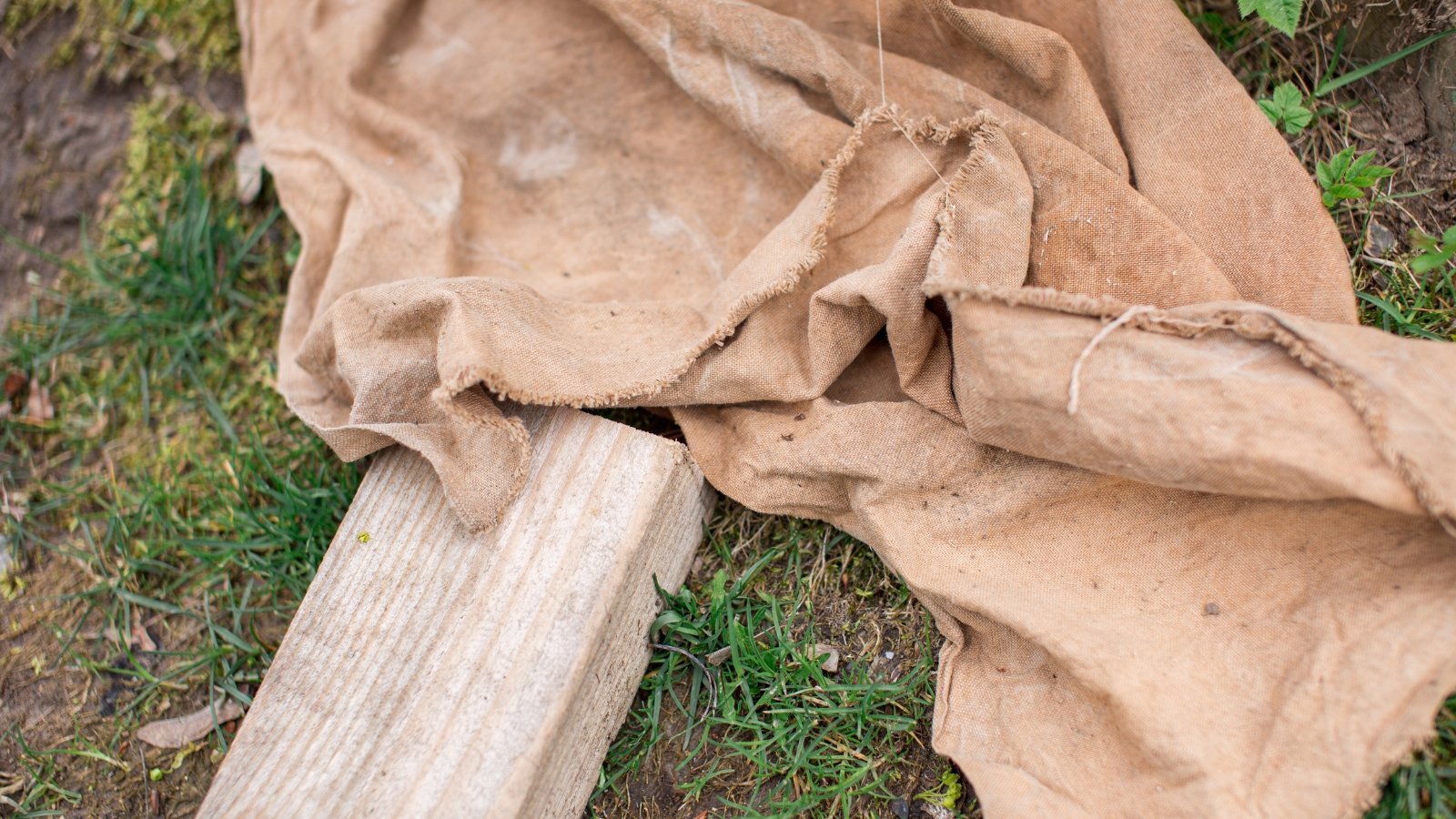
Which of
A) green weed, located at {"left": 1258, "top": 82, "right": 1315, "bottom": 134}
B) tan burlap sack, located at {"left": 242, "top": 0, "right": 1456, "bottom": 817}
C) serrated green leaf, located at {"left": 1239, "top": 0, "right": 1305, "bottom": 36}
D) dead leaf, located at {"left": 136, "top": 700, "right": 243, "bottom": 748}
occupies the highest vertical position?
serrated green leaf, located at {"left": 1239, "top": 0, "right": 1305, "bottom": 36}

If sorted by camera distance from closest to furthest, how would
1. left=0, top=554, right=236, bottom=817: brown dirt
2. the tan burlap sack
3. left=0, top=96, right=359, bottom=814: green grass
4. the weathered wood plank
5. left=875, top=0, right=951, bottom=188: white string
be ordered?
1. the tan burlap sack
2. the weathered wood plank
3. left=875, top=0, right=951, bottom=188: white string
4. left=0, top=554, right=236, bottom=817: brown dirt
5. left=0, top=96, right=359, bottom=814: green grass

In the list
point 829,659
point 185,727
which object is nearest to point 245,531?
point 185,727

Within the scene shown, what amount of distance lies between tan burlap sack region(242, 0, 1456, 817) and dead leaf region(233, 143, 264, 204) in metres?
0.30

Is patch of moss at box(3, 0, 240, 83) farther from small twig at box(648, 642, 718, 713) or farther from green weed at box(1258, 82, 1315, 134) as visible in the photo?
green weed at box(1258, 82, 1315, 134)

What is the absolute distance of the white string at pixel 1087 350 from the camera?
1.50 metres

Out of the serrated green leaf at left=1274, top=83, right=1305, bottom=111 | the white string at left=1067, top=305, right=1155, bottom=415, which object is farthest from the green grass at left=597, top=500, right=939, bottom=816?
the serrated green leaf at left=1274, top=83, right=1305, bottom=111

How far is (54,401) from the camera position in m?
2.63

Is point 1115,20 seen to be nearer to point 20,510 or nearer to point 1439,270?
point 1439,270

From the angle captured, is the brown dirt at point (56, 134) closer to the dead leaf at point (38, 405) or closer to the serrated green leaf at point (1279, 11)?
the dead leaf at point (38, 405)

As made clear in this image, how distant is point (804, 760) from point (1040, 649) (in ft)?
1.65

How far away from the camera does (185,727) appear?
7.06 ft

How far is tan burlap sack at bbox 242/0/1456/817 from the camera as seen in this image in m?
1.46

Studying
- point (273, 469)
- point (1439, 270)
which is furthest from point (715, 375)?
point (1439, 270)

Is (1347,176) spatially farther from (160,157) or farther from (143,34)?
(143,34)
